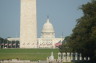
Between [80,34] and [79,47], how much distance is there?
1.40 metres

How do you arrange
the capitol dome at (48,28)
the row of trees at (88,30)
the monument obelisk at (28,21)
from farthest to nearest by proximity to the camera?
Answer: the capitol dome at (48,28) → the monument obelisk at (28,21) → the row of trees at (88,30)

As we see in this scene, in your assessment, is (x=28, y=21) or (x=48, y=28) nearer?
(x=28, y=21)

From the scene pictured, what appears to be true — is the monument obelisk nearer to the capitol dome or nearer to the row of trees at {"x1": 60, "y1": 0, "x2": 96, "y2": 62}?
the capitol dome

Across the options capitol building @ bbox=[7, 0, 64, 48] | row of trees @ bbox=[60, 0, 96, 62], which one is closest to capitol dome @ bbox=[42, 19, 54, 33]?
capitol building @ bbox=[7, 0, 64, 48]

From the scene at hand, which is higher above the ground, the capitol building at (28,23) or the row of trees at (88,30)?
the capitol building at (28,23)

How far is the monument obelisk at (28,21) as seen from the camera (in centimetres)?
11244

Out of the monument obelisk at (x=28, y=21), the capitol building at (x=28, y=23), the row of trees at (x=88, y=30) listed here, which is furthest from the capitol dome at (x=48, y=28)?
the row of trees at (x=88, y=30)

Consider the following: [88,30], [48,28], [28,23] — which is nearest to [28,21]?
[28,23]

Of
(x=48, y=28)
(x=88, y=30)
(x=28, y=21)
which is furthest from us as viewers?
(x=48, y=28)

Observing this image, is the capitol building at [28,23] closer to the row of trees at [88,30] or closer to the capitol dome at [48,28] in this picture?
the capitol dome at [48,28]

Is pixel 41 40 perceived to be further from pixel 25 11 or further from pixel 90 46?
pixel 90 46

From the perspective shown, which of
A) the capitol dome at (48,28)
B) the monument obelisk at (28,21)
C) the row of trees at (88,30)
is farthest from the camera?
the capitol dome at (48,28)

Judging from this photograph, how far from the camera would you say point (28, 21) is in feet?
372

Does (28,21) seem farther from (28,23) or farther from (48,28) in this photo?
(48,28)
